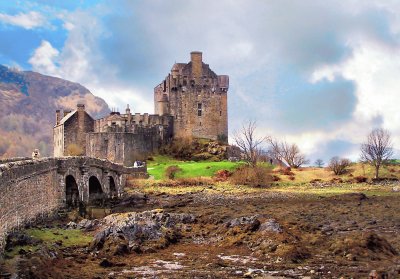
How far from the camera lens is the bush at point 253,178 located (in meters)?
60.6

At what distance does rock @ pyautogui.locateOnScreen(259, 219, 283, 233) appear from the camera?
2800 centimetres

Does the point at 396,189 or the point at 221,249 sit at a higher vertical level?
the point at 396,189

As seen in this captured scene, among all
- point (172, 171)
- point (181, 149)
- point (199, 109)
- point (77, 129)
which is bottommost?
point (172, 171)

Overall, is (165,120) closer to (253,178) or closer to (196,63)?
(196,63)

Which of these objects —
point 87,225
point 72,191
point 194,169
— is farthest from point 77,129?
point 87,225

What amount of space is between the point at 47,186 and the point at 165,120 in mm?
50514

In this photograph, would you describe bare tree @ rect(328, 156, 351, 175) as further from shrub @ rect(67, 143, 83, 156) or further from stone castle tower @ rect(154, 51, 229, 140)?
shrub @ rect(67, 143, 83, 156)

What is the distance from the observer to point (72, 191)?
141 ft

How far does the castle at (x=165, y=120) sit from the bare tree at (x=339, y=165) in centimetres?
2046

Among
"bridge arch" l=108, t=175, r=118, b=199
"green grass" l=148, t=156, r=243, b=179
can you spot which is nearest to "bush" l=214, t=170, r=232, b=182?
"green grass" l=148, t=156, r=243, b=179

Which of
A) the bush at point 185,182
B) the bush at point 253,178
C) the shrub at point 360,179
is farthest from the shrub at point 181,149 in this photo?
the shrub at point 360,179

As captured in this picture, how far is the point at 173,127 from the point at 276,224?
57.8 metres

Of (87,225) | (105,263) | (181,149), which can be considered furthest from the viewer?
(181,149)

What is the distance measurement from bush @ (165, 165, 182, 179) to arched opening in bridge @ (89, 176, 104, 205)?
12.5 metres
